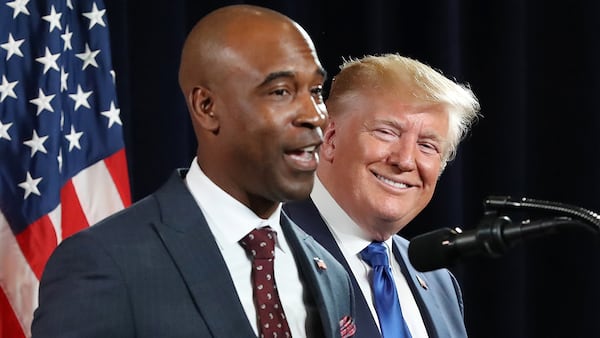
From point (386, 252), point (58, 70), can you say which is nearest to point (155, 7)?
point (58, 70)

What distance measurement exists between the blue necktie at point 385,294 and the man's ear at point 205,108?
32.6 inches

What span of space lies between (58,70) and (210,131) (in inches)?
35.3

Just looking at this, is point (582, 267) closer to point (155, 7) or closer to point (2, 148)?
point (155, 7)

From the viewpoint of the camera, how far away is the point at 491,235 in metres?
1.53

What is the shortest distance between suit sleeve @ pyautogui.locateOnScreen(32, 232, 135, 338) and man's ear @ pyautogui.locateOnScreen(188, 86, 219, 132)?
0.26 metres

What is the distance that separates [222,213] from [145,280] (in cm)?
20

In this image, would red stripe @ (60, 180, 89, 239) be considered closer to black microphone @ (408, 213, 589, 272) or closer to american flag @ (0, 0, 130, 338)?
american flag @ (0, 0, 130, 338)

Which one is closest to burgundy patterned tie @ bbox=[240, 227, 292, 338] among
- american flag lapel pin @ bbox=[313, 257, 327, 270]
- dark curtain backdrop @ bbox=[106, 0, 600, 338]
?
american flag lapel pin @ bbox=[313, 257, 327, 270]

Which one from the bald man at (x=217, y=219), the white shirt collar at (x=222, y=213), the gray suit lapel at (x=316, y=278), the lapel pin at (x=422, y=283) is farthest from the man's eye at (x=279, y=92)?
the lapel pin at (x=422, y=283)

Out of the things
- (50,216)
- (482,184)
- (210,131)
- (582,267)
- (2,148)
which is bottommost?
(582,267)

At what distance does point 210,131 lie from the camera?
1.89m

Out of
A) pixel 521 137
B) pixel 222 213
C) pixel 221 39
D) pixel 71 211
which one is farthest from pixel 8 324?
pixel 521 137

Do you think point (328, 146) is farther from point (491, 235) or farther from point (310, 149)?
point (491, 235)

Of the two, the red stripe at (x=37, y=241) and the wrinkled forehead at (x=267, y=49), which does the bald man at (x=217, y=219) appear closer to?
the wrinkled forehead at (x=267, y=49)
